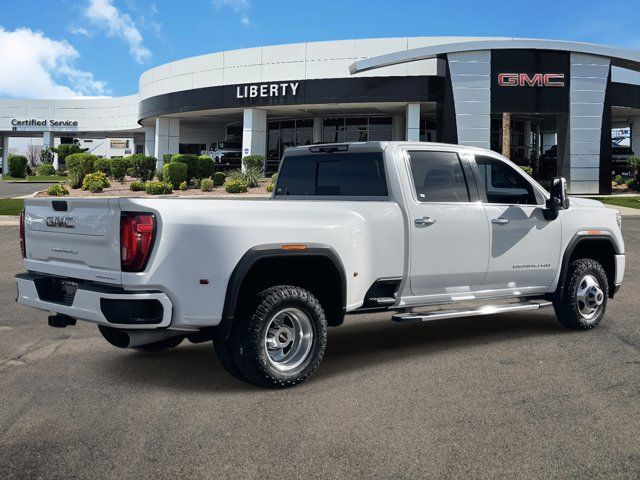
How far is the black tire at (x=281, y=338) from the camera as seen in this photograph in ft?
16.3

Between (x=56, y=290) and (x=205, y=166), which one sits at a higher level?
(x=205, y=166)

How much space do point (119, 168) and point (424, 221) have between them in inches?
1452

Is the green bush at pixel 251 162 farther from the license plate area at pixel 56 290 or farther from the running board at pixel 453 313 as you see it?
the license plate area at pixel 56 290

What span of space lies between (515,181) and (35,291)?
489 centimetres

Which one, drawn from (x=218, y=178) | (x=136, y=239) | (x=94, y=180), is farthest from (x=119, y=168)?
(x=136, y=239)

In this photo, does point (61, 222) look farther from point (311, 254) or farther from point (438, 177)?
point (438, 177)

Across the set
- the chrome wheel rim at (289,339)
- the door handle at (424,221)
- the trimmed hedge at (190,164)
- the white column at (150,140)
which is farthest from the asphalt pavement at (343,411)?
the white column at (150,140)

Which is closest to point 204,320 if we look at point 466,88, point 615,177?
point 466,88

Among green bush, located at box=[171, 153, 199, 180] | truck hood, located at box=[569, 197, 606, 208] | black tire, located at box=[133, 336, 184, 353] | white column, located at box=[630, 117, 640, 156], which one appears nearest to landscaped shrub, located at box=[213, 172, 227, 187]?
Result: green bush, located at box=[171, 153, 199, 180]

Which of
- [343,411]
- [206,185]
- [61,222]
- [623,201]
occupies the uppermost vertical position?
[206,185]

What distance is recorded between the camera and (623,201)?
98.2 ft

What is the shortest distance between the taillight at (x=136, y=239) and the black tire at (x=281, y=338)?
36.3 inches

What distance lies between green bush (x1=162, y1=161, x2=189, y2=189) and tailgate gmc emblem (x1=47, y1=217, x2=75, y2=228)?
99.3ft

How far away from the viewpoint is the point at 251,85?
Result: 41562 millimetres
